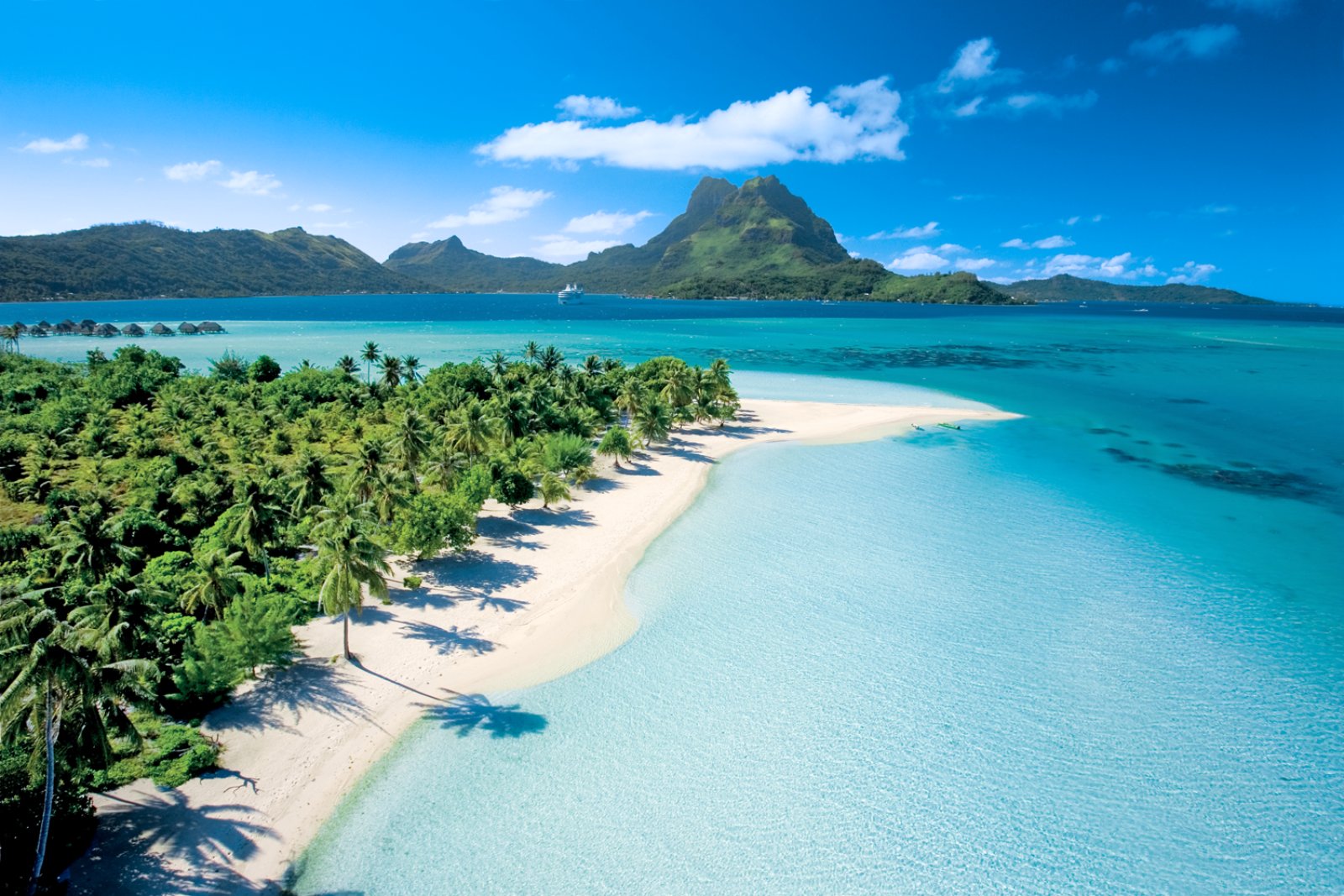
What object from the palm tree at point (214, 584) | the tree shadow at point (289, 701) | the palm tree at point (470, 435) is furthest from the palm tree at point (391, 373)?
the tree shadow at point (289, 701)

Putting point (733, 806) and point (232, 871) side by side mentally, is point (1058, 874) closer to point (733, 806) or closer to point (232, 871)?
point (733, 806)

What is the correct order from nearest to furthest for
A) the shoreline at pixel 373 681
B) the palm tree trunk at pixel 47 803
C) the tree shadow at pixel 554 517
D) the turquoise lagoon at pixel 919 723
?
1. the palm tree trunk at pixel 47 803
2. the shoreline at pixel 373 681
3. the turquoise lagoon at pixel 919 723
4. the tree shadow at pixel 554 517

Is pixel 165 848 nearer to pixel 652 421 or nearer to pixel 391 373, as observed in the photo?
pixel 652 421

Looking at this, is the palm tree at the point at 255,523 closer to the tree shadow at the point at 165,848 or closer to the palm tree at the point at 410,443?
the palm tree at the point at 410,443

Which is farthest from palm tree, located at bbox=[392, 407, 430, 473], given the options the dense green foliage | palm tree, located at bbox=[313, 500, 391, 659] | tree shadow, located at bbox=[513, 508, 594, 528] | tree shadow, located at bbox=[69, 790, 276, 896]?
tree shadow, located at bbox=[69, 790, 276, 896]

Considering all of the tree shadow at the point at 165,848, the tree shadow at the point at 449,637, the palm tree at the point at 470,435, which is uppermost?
the palm tree at the point at 470,435
